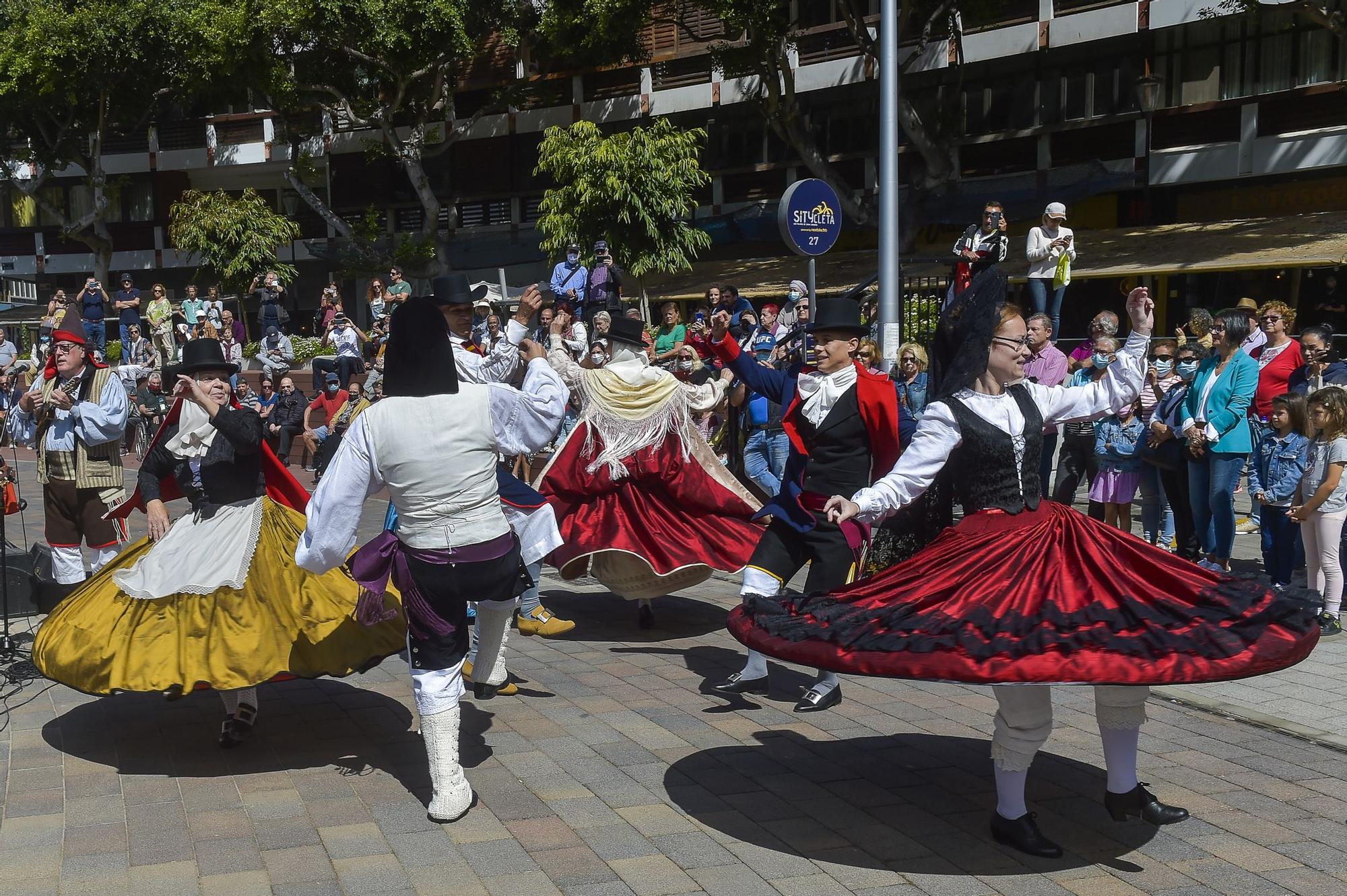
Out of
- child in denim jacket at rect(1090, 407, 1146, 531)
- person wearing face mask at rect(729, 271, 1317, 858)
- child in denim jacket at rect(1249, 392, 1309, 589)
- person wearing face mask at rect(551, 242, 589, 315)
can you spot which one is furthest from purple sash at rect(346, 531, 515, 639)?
person wearing face mask at rect(551, 242, 589, 315)

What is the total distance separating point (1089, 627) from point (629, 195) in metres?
20.2

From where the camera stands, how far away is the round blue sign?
1045cm

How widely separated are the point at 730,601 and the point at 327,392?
10.6 meters

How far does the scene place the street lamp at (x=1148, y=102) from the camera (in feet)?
83.2

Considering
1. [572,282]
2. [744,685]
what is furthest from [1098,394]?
[572,282]

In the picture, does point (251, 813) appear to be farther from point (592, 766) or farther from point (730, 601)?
point (730, 601)

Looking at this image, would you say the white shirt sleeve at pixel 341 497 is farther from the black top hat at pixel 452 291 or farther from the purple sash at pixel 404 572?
the black top hat at pixel 452 291

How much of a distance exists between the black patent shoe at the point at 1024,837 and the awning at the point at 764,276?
19032 millimetres

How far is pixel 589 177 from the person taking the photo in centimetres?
2355

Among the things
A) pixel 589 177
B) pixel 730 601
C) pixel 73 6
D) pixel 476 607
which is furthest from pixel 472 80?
pixel 476 607

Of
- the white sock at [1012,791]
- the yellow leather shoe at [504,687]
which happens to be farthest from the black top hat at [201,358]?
the white sock at [1012,791]

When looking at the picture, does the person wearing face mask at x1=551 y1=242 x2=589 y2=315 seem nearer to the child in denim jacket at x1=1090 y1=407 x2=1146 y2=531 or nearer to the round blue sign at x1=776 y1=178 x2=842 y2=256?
the round blue sign at x1=776 y1=178 x2=842 y2=256

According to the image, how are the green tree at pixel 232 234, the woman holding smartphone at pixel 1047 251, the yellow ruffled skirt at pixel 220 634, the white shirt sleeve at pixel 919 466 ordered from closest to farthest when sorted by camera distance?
the white shirt sleeve at pixel 919 466
the yellow ruffled skirt at pixel 220 634
the woman holding smartphone at pixel 1047 251
the green tree at pixel 232 234

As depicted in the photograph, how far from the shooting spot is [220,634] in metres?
5.63
